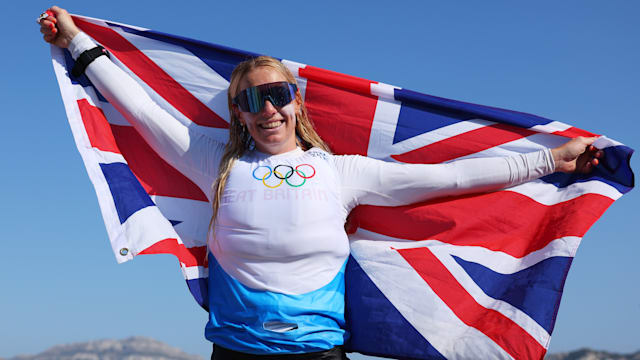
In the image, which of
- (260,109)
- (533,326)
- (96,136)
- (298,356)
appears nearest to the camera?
(298,356)

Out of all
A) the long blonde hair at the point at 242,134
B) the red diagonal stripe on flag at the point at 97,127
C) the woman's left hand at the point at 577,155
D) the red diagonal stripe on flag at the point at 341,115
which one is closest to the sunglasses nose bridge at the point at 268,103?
the long blonde hair at the point at 242,134

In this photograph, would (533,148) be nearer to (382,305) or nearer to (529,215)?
(529,215)

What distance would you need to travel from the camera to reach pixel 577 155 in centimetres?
574

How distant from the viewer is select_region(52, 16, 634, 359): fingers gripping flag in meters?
5.44

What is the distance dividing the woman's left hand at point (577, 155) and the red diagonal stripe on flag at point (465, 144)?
0.49 meters

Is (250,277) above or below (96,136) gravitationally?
below

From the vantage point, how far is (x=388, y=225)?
5.95 m

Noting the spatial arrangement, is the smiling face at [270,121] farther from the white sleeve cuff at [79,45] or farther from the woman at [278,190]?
the white sleeve cuff at [79,45]

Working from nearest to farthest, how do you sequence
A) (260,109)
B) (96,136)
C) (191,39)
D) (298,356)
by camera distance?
(298,356) < (260,109) < (96,136) < (191,39)

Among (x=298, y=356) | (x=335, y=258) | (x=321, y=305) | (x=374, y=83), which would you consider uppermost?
(x=374, y=83)

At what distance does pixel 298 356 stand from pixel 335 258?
35.5 inches

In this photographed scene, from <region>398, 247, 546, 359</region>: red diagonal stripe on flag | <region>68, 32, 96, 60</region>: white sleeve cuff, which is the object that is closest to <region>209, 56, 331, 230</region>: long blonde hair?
<region>398, 247, 546, 359</region>: red diagonal stripe on flag

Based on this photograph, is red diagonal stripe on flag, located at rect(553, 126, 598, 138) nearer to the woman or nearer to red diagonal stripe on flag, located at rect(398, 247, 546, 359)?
the woman

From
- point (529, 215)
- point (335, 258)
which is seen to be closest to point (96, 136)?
point (335, 258)
